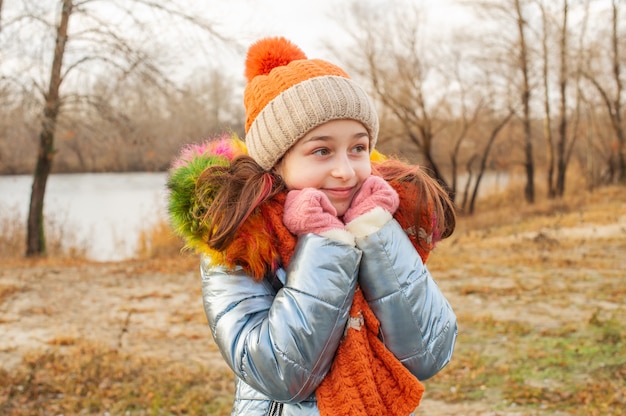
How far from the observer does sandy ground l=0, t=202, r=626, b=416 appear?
551 cm

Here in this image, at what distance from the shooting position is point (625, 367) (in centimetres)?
446

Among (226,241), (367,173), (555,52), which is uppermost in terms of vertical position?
(555,52)

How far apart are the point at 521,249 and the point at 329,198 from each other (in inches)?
350

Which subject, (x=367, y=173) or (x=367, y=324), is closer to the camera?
(x=367, y=324)

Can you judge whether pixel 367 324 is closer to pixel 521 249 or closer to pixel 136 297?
pixel 136 297

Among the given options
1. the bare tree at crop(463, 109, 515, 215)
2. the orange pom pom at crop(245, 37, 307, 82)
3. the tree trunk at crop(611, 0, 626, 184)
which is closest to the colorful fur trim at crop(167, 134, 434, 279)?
the orange pom pom at crop(245, 37, 307, 82)

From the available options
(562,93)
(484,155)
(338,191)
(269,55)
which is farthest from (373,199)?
(562,93)

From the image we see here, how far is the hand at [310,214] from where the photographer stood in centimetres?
153

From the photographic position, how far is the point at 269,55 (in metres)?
1.86

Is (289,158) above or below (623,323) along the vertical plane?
above

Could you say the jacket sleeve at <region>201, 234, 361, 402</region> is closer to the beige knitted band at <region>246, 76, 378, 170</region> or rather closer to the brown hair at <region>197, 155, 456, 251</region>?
the brown hair at <region>197, 155, 456, 251</region>

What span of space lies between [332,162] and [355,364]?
55 cm

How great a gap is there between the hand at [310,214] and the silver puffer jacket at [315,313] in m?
0.03

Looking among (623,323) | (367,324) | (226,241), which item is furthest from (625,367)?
(226,241)
